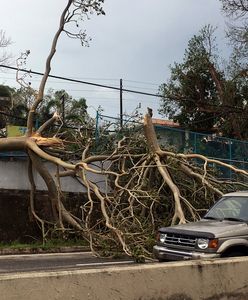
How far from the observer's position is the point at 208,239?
8016 mm

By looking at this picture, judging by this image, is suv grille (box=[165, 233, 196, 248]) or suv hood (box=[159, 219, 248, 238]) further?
suv grille (box=[165, 233, 196, 248])

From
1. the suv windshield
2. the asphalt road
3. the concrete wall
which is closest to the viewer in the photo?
the concrete wall

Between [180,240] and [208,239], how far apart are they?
0.58 m

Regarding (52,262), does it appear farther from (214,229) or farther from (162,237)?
(214,229)

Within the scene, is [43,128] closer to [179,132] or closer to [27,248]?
[27,248]

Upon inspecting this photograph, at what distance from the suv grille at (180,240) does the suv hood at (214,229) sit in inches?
2.6

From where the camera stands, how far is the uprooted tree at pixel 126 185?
1364 cm

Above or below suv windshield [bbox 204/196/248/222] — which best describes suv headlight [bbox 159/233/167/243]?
below

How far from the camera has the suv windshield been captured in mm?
9023

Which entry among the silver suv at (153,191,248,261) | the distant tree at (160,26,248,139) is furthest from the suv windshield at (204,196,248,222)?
the distant tree at (160,26,248,139)

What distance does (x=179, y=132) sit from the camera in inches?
869

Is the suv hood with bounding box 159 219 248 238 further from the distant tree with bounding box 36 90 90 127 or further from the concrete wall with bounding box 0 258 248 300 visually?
the distant tree with bounding box 36 90 90 127

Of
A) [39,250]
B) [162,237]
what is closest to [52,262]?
[39,250]

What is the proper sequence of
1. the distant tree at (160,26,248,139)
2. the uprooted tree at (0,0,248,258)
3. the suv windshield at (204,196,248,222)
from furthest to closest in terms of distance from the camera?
the distant tree at (160,26,248,139) < the uprooted tree at (0,0,248,258) < the suv windshield at (204,196,248,222)
